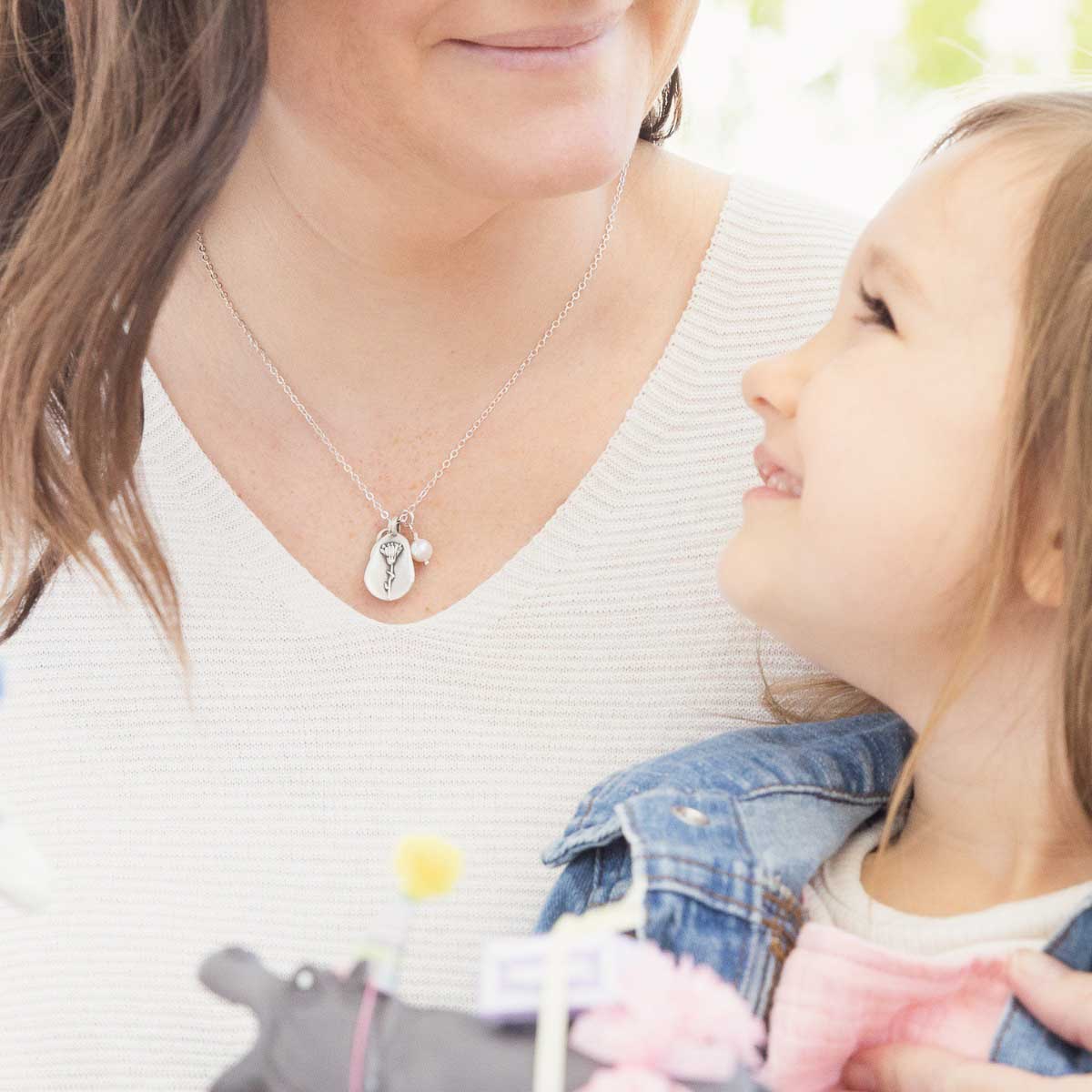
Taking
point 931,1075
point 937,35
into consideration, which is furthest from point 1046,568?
point 937,35

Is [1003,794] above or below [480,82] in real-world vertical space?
below

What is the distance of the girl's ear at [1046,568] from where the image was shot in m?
0.85

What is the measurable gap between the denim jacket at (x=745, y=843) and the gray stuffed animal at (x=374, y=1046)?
1.16 ft

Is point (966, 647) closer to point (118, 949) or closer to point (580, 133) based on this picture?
point (580, 133)

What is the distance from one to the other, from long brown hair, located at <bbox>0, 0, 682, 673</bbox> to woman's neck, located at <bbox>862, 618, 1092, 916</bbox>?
18.2 inches

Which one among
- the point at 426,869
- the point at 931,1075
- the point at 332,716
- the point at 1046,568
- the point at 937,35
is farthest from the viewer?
the point at 937,35

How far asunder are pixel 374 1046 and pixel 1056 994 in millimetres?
434

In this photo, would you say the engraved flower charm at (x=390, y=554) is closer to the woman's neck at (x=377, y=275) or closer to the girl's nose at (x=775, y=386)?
the woman's neck at (x=377, y=275)

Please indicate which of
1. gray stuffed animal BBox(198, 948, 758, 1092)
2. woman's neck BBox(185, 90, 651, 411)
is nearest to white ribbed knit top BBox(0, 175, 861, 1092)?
woman's neck BBox(185, 90, 651, 411)

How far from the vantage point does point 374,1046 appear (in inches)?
18.7

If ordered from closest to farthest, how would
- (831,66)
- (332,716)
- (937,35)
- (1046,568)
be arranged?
(1046,568) → (332,716) → (937,35) → (831,66)

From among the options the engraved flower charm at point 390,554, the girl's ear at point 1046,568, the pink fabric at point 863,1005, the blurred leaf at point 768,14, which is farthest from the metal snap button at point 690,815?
the blurred leaf at point 768,14

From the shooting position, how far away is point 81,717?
113 cm

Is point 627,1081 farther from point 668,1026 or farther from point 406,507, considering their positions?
point 406,507
